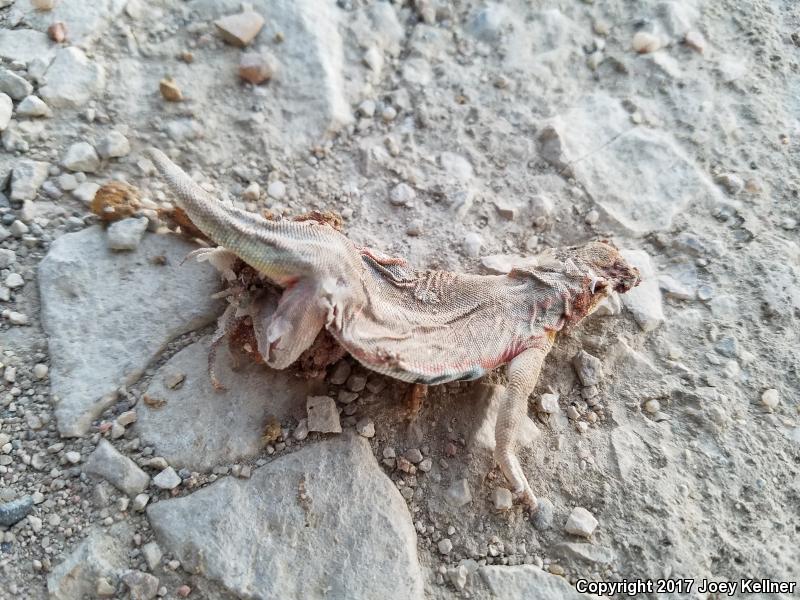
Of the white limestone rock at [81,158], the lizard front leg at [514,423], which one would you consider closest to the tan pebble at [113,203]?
the white limestone rock at [81,158]

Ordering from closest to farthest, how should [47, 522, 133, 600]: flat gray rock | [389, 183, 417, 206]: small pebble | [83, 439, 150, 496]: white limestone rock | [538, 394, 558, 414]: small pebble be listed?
[47, 522, 133, 600]: flat gray rock < [83, 439, 150, 496]: white limestone rock < [538, 394, 558, 414]: small pebble < [389, 183, 417, 206]: small pebble

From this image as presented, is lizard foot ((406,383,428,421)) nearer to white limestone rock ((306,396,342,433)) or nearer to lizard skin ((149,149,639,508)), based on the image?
lizard skin ((149,149,639,508))

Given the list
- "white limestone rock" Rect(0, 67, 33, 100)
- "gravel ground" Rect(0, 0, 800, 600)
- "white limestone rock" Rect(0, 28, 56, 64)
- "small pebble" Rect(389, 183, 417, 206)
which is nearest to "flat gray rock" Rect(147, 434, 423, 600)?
"gravel ground" Rect(0, 0, 800, 600)

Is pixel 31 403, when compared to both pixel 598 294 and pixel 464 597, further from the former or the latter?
pixel 598 294

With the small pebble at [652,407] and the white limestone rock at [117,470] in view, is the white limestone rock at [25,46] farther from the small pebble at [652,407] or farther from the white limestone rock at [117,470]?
the small pebble at [652,407]

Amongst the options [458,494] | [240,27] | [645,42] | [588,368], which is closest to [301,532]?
[458,494]

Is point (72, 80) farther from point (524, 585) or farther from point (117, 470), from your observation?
point (524, 585)

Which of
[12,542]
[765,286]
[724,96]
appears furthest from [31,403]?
[724,96]
